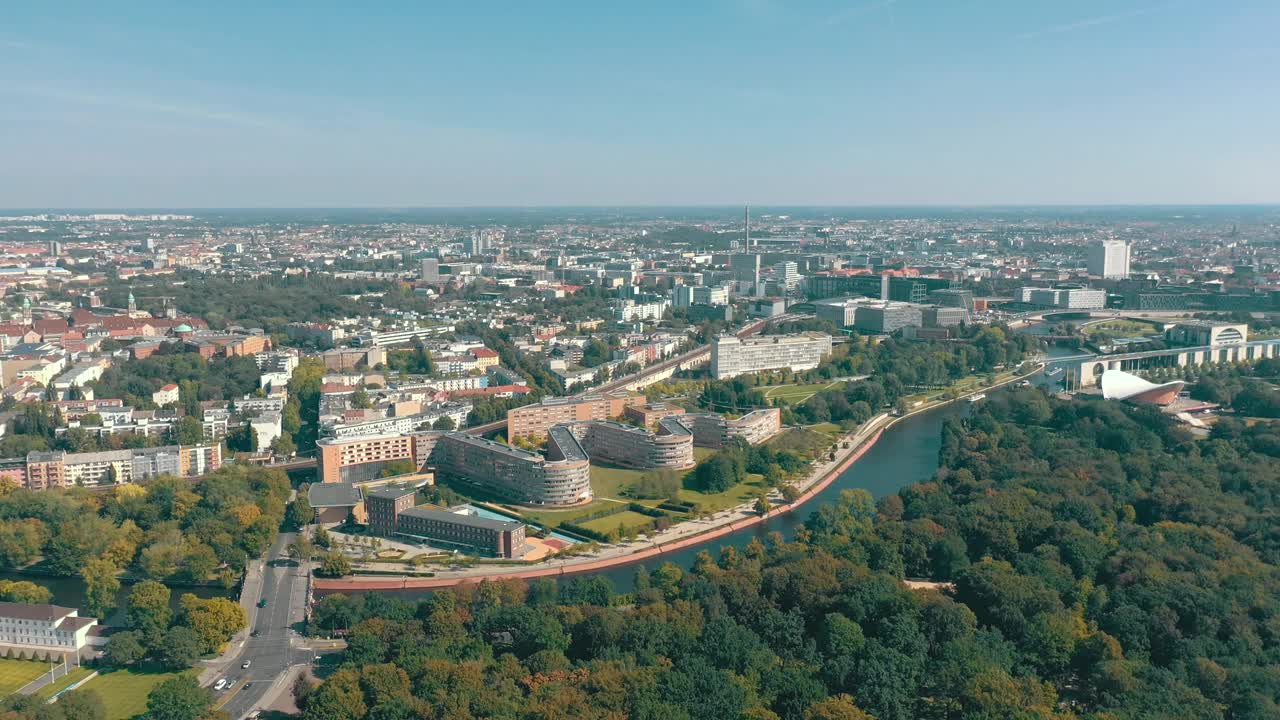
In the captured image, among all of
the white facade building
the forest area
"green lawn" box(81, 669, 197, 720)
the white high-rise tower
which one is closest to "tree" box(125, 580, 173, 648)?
"green lawn" box(81, 669, 197, 720)

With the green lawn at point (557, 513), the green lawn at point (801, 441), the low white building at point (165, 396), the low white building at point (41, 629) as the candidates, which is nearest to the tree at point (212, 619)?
the low white building at point (41, 629)

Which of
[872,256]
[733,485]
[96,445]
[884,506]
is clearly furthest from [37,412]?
[872,256]

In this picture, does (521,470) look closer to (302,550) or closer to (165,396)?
(302,550)

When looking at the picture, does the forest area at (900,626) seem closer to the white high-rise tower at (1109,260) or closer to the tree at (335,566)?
the tree at (335,566)

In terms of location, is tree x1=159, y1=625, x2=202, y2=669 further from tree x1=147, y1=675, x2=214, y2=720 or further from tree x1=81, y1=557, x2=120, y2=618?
tree x1=81, y1=557, x2=120, y2=618

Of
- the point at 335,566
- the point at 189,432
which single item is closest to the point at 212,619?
the point at 335,566

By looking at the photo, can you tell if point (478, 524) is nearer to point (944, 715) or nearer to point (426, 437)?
point (426, 437)

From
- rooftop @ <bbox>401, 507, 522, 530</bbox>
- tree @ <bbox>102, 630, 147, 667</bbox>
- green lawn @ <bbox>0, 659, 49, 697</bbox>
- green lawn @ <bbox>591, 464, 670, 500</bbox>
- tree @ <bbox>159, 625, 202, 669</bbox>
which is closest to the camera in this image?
green lawn @ <bbox>0, 659, 49, 697</bbox>
